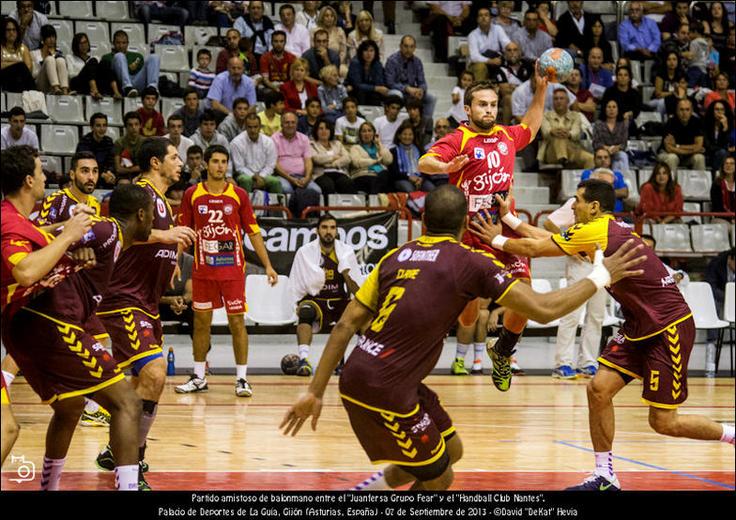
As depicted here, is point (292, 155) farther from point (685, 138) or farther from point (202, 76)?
point (685, 138)

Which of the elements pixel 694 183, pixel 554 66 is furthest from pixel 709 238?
pixel 554 66

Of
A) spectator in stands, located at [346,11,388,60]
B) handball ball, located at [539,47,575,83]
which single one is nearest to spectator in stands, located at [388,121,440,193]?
spectator in stands, located at [346,11,388,60]

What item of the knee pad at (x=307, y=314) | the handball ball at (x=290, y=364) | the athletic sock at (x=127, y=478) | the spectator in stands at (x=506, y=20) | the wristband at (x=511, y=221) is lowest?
the handball ball at (x=290, y=364)

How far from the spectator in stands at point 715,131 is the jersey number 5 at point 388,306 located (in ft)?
46.6

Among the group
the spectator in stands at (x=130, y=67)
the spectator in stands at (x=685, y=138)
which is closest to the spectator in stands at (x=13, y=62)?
the spectator in stands at (x=130, y=67)

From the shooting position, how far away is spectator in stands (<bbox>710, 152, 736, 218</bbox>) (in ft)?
56.4

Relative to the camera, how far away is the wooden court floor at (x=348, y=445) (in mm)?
8086

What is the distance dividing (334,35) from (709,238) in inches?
278

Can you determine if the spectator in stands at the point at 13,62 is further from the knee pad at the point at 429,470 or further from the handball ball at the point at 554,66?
the knee pad at the point at 429,470

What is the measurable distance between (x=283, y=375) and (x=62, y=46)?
7.35 metres

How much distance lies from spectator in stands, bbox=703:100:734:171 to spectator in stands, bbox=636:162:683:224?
223 centimetres

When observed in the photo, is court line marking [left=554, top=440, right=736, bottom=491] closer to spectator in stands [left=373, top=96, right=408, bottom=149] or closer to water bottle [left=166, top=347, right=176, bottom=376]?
water bottle [left=166, top=347, right=176, bottom=376]

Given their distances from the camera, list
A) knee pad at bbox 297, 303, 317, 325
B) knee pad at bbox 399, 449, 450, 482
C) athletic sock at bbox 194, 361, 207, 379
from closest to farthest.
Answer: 1. knee pad at bbox 399, 449, 450, 482
2. athletic sock at bbox 194, 361, 207, 379
3. knee pad at bbox 297, 303, 317, 325

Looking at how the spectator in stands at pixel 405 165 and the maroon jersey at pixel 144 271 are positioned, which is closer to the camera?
the maroon jersey at pixel 144 271
